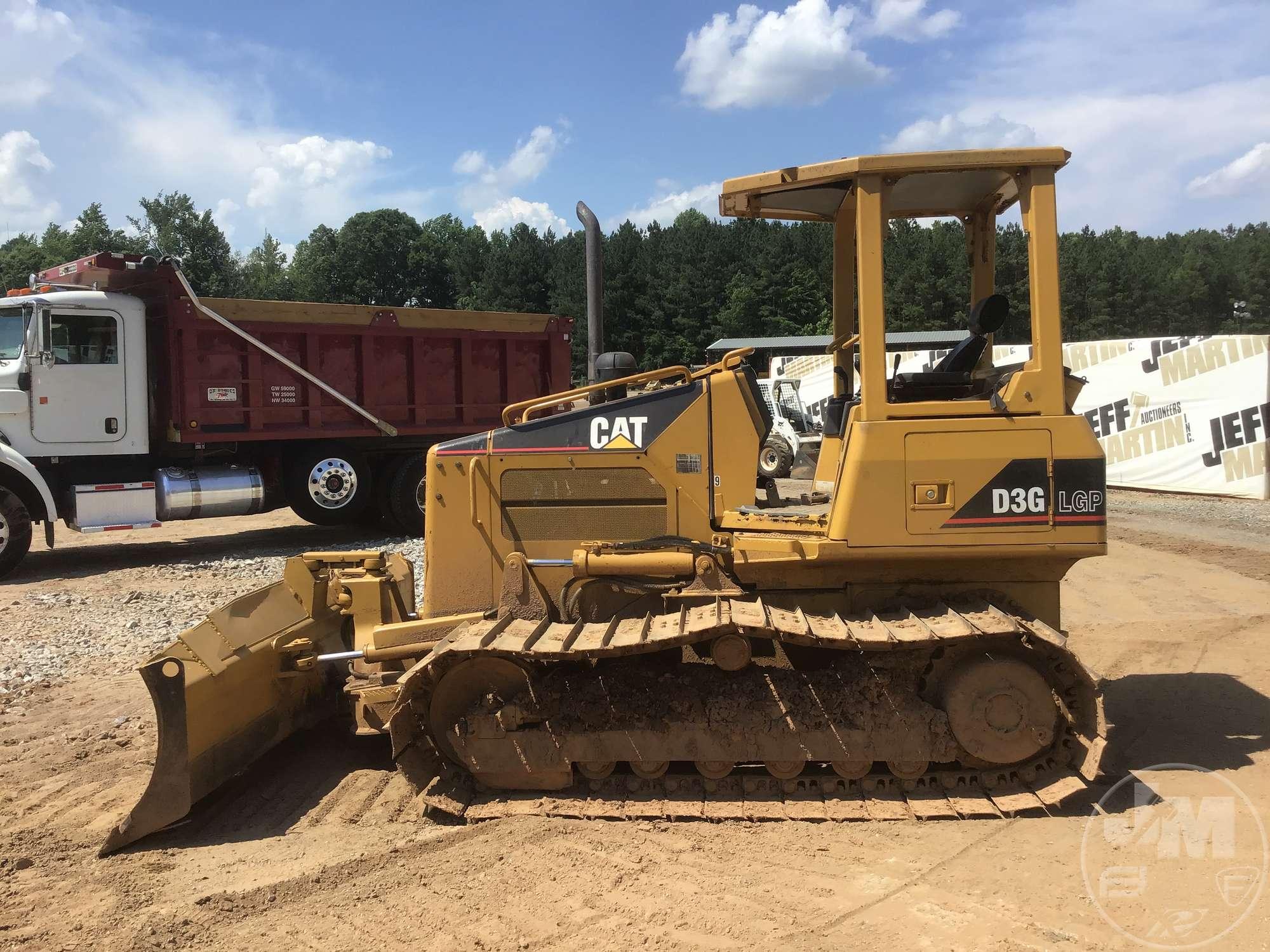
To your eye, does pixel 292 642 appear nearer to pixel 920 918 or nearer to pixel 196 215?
pixel 920 918

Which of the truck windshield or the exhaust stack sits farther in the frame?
the truck windshield

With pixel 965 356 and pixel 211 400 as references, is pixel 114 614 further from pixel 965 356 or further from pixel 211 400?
pixel 965 356

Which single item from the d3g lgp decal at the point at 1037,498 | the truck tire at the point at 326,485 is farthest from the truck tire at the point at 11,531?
the d3g lgp decal at the point at 1037,498

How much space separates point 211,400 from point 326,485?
5.90 feet

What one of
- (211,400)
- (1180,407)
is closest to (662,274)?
(1180,407)

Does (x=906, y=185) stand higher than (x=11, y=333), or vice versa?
(x=11, y=333)

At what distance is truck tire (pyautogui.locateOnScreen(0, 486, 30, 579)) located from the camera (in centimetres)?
974

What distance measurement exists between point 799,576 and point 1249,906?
2.23 m

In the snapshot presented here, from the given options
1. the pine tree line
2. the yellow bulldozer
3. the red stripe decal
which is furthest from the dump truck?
the pine tree line

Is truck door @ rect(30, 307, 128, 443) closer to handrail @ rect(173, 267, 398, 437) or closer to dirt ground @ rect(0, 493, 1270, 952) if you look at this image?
handrail @ rect(173, 267, 398, 437)

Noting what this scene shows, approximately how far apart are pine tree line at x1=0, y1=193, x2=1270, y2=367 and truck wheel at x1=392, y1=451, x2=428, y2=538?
36907mm

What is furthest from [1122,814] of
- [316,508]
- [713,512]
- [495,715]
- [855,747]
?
[316,508]

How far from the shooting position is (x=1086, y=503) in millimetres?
4254

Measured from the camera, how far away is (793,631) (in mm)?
4020
